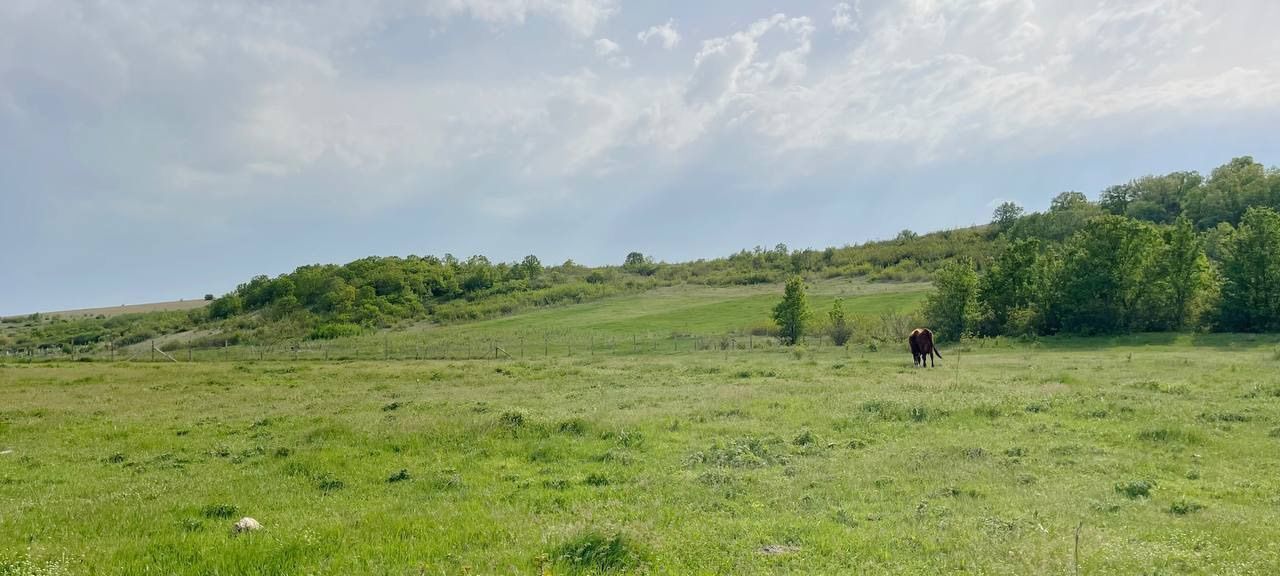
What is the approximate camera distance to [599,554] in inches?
285

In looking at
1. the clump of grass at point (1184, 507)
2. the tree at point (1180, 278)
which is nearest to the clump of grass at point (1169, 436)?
the clump of grass at point (1184, 507)

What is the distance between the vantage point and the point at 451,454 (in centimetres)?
1420

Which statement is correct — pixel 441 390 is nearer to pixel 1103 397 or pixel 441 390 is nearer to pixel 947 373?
pixel 947 373

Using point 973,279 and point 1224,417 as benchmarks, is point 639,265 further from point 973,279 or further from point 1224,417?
point 1224,417

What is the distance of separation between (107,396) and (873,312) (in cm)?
6456

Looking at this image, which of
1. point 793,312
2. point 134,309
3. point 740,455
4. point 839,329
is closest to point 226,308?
point 134,309

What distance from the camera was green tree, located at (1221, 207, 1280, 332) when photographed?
4412 centimetres

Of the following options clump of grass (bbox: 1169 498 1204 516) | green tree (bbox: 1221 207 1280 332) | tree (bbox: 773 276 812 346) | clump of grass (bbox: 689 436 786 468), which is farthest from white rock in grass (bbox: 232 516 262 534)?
green tree (bbox: 1221 207 1280 332)

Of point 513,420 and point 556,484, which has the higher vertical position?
point 513,420

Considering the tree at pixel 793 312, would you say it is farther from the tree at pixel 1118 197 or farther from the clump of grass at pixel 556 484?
the tree at pixel 1118 197

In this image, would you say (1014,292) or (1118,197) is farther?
(1118,197)

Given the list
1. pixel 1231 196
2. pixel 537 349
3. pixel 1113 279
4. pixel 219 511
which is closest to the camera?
pixel 219 511

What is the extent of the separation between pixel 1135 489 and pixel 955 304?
45.6 m

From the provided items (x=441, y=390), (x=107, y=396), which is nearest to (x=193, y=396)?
(x=107, y=396)
